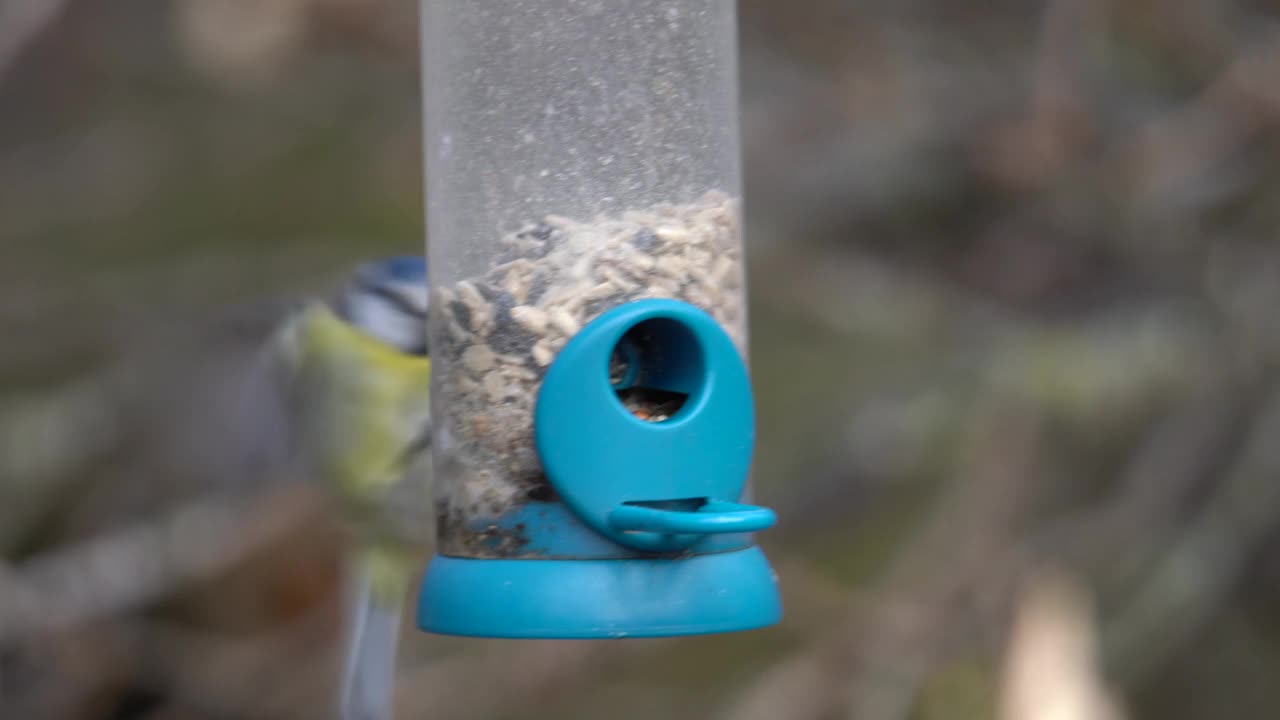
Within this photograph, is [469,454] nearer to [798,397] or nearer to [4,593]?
[4,593]

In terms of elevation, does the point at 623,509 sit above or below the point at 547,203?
below

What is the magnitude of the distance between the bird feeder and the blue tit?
48 cm

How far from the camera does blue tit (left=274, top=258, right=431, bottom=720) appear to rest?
267 cm

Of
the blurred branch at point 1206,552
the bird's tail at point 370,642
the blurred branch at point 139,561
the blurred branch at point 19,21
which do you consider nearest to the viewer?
the bird's tail at point 370,642

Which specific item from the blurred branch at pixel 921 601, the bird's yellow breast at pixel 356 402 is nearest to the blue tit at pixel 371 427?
the bird's yellow breast at pixel 356 402

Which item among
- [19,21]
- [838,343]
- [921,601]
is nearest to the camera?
[19,21]

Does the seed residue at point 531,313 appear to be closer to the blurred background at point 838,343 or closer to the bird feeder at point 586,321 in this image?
the bird feeder at point 586,321

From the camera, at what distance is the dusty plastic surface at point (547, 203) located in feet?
6.70

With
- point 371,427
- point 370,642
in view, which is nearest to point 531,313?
point 371,427

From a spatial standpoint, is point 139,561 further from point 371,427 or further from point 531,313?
point 531,313

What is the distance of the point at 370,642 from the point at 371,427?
0.37m

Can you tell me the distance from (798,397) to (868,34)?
44.9 inches

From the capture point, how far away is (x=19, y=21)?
12.1ft

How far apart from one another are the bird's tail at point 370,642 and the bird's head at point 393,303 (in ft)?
1.40
